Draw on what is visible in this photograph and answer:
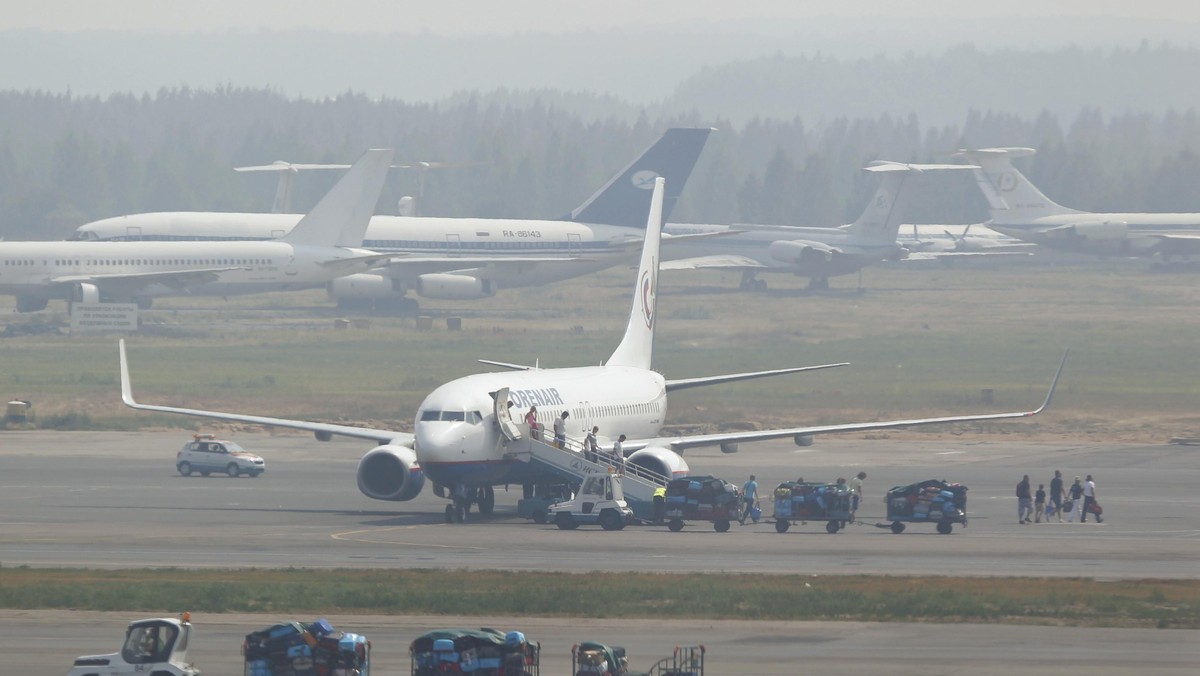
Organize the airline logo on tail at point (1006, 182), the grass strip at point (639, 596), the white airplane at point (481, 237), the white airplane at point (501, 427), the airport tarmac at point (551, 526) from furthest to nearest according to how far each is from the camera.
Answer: the airline logo on tail at point (1006, 182) → the white airplane at point (481, 237) → the white airplane at point (501, 427) → the airport tarmac at point (551, 526) → the grass strip at point (639, 596)

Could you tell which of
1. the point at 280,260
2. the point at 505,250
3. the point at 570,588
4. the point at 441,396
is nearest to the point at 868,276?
the point at 505,250

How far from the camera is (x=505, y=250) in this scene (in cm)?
10600

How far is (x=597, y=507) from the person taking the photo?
1553 inches

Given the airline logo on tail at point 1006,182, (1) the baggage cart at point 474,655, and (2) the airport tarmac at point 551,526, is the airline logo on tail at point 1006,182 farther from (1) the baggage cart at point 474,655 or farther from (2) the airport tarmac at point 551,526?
(1) the baggage cart at point 474,655

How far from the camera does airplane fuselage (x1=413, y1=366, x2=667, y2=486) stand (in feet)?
127

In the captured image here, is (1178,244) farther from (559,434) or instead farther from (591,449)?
(559,434)

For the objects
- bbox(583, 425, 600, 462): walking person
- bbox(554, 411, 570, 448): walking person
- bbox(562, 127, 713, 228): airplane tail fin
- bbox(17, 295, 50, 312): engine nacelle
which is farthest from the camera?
bbox(562, 127, 713, 228): airplane tail fin

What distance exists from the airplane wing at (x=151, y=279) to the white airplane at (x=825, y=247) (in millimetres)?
43081

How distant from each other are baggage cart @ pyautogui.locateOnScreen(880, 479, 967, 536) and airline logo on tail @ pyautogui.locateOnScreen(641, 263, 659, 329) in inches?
547

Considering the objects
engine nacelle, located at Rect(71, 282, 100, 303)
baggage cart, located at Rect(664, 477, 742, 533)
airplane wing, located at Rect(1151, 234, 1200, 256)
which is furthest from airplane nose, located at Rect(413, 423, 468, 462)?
Result: airplane wing, located at Rect(1151, 234, 1200, 256)

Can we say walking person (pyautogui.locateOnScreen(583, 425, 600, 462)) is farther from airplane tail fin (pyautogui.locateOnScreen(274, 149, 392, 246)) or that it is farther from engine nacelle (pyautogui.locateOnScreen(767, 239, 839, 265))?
engine nacelle (pyautogui.locateOnScreen(767, 239, 839, 265))

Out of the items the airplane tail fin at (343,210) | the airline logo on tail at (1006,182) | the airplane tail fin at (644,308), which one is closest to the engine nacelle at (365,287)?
the airplane tail fin at (343,210)

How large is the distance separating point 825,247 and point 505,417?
9245 cm

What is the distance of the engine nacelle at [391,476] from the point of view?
133ft
